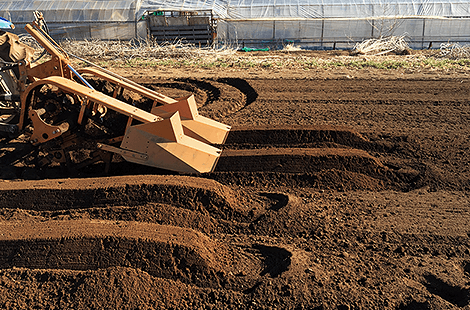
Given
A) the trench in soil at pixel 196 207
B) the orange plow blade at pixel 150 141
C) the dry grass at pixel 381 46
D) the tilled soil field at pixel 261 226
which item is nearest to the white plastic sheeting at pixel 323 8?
the dry grass at pixel 381 46

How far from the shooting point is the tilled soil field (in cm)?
325

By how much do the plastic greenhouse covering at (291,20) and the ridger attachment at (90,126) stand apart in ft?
44.9

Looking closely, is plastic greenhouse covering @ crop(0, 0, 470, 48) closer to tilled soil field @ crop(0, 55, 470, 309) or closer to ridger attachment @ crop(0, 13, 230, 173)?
tilled soil field @ crop(0, 55, 470, 309)

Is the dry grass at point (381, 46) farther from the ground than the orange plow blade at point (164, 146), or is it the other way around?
the dry grass at point (381, 46)

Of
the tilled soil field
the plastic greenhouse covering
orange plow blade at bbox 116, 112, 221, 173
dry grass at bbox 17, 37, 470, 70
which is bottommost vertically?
the tilled soil field

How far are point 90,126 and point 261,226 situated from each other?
2681 mm

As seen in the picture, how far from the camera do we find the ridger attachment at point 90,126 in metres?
4.77

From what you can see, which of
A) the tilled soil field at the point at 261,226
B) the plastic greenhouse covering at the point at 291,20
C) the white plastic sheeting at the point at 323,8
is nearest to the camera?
the tilled soil field at the point at 261,226

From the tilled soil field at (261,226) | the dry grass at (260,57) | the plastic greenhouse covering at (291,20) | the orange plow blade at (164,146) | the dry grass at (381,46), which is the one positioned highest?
the plastic greenhouse covering at (291,20)

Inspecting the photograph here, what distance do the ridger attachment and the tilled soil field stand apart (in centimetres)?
26

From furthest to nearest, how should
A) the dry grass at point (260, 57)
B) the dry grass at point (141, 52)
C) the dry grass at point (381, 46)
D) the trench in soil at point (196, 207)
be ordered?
the dry grass at point (381, 46) → the dry grass at point (141, 52) → the dry grass at point (260, 57) → the trench in soil at point (196, 207)

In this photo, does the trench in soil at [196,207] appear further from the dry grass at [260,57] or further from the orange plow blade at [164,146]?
the dry grass at [260,57]

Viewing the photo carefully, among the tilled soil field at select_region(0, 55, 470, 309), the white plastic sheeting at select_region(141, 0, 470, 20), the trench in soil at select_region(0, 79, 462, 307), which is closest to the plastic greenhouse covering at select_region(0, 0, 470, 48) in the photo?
the white plastic sheeting at select_region(141, 0, 470, 20)

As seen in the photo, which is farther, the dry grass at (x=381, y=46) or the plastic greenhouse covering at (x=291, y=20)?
the plastic greenhouse covering at (x=291, y=20)
